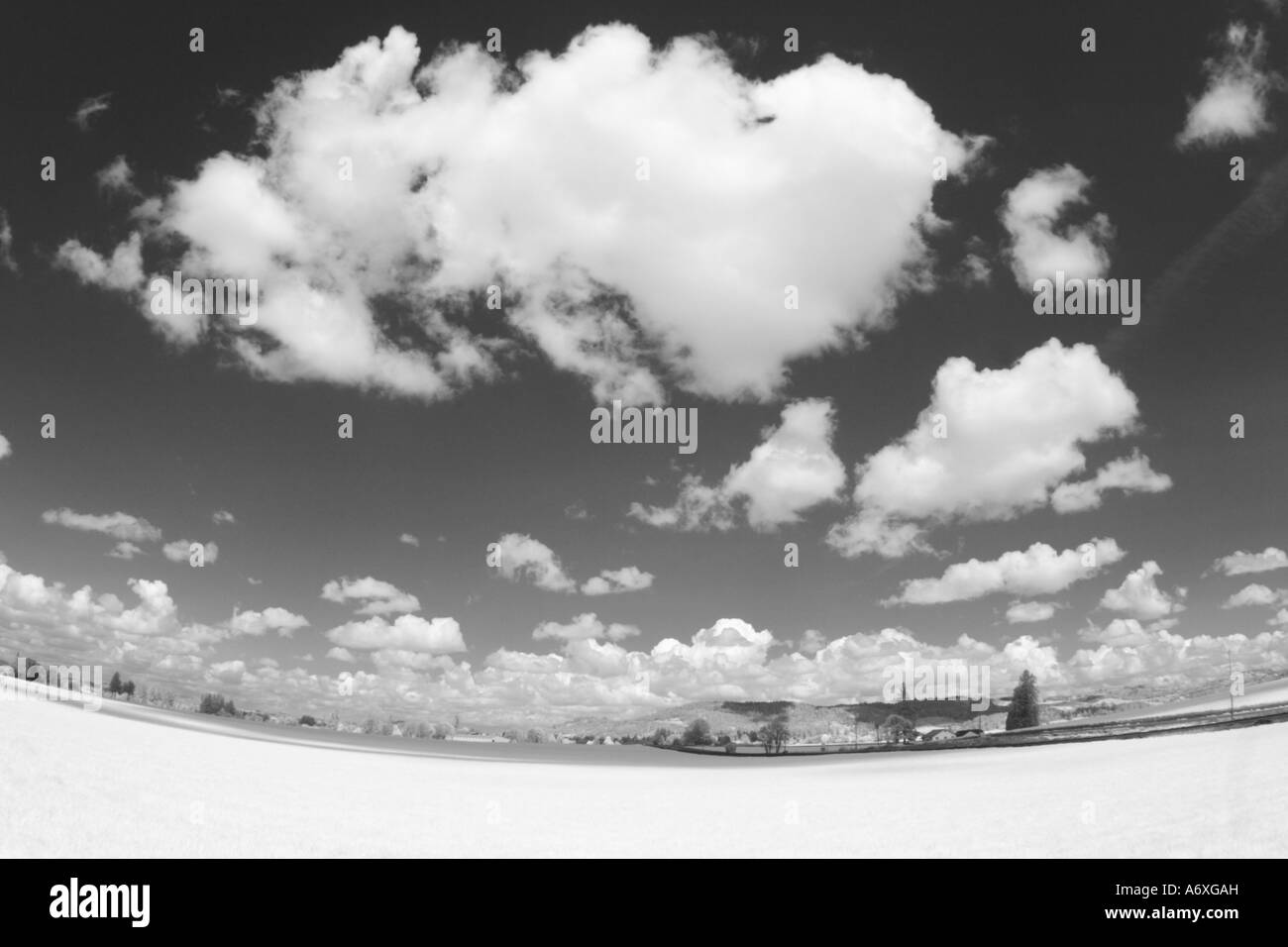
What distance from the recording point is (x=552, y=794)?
81312 mm

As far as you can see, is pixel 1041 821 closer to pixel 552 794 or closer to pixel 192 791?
pixel 552 794

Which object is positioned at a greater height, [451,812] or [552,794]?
[451,812]

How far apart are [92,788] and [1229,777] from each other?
92361 mm
